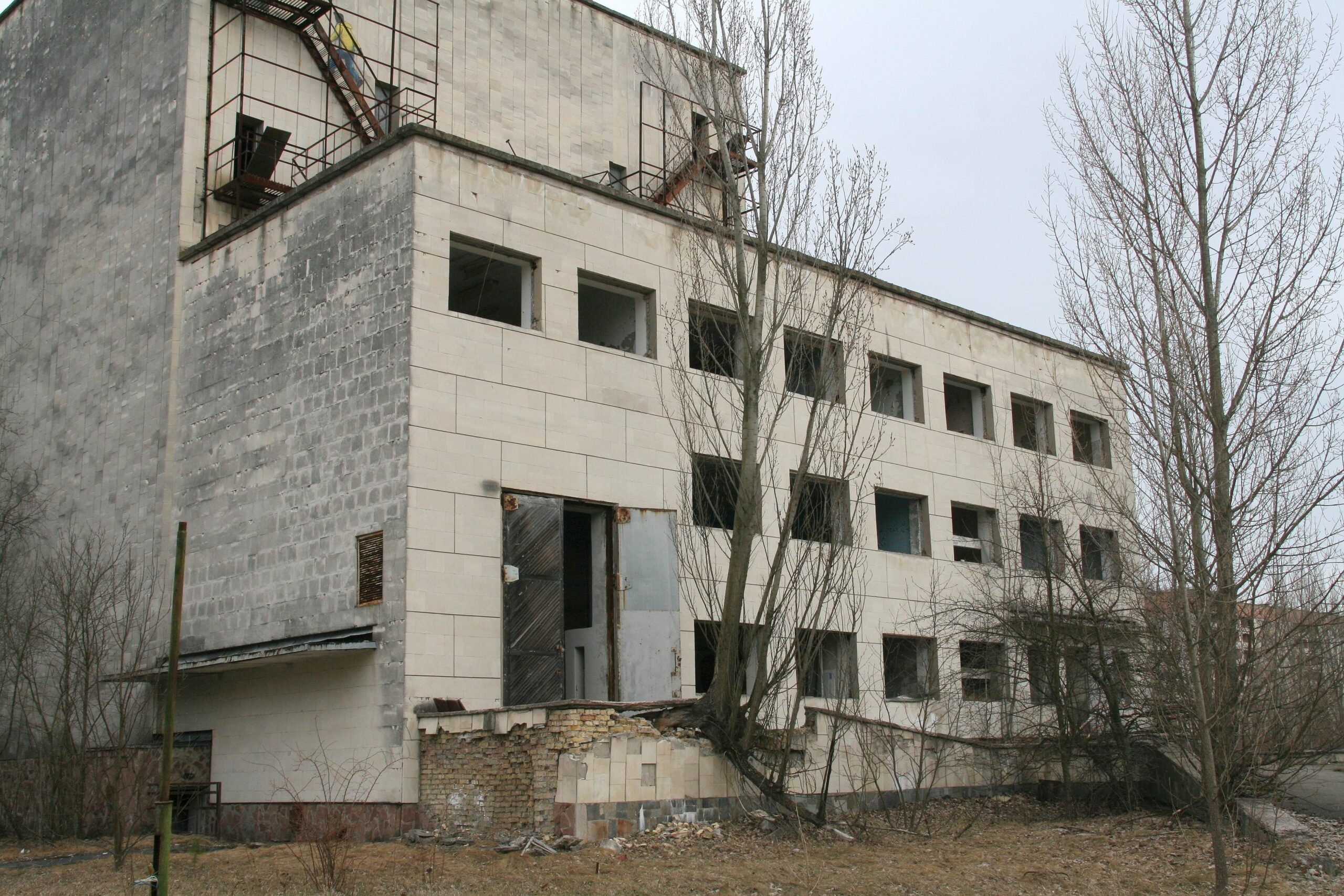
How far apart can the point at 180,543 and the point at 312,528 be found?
8657 mm

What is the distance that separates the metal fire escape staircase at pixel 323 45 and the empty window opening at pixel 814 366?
30.0ft

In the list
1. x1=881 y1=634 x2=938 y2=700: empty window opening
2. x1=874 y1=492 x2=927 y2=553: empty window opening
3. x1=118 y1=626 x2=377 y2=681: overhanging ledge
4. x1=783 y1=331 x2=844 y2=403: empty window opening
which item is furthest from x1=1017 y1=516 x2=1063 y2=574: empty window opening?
x1=118 y1=626 x2=377 y2=681: overhanging ledge

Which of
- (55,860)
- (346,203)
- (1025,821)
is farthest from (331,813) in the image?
(1025,821)

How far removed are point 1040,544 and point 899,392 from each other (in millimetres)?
4484

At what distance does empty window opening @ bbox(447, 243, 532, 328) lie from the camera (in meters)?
20.0

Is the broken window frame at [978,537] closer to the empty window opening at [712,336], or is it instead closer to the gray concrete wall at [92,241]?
the empty window opening at [712,336]

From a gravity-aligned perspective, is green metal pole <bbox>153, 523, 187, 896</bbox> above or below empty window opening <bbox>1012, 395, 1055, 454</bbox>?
below

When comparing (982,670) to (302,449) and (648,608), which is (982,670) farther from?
(302,449)

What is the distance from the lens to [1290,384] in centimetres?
1614

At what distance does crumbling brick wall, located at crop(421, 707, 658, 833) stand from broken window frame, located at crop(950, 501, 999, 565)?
1219 centimetres

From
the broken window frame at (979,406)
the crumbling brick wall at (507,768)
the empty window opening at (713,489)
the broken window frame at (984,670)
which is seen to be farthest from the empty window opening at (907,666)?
the crumbling brick wall at (507,768)

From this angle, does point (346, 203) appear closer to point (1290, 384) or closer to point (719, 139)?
point (719, 139)

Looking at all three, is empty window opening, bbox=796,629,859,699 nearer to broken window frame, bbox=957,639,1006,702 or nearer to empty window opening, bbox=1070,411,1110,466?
broken window frame, bbox=957,639,1006,702

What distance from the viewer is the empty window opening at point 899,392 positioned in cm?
2619
